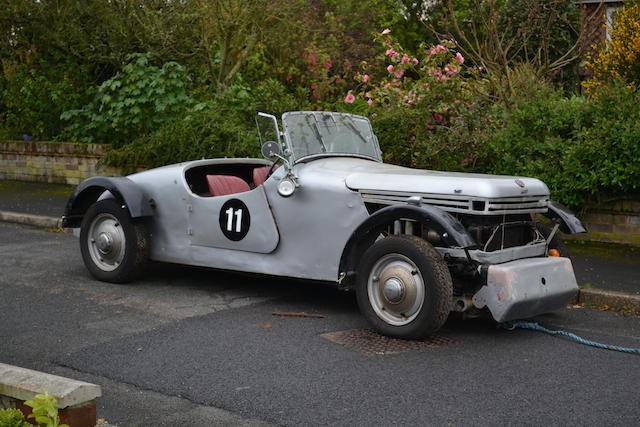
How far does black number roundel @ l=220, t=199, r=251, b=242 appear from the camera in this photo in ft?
22.9

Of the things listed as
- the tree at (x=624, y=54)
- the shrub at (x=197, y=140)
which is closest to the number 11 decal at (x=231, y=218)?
the shrub at (x=197, y=140)

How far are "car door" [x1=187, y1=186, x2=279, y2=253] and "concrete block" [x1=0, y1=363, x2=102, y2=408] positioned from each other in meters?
3.32

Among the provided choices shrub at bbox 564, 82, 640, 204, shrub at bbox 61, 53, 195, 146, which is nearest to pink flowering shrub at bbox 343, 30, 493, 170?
shrub at bbox 564, 82, 640, 204

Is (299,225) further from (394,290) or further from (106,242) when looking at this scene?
(106,242)

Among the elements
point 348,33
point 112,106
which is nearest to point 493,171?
point 112,106

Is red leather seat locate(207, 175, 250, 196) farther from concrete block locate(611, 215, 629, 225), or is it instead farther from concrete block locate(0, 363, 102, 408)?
concrete block locate(611, 215, 629, 225)

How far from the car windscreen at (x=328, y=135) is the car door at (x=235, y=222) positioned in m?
Result: 0.53

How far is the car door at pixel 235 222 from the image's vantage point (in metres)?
6.85

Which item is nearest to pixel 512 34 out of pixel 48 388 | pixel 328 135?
pixel 328 135

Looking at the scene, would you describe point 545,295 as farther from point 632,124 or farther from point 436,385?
point 632,124

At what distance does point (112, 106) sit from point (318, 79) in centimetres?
403

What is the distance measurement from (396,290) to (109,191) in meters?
3.28

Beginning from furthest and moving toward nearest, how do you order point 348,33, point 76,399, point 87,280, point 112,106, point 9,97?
point 348,33 < point 9,97 < point 112,106 < point 87,280 < point 76,399

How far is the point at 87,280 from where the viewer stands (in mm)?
7855
